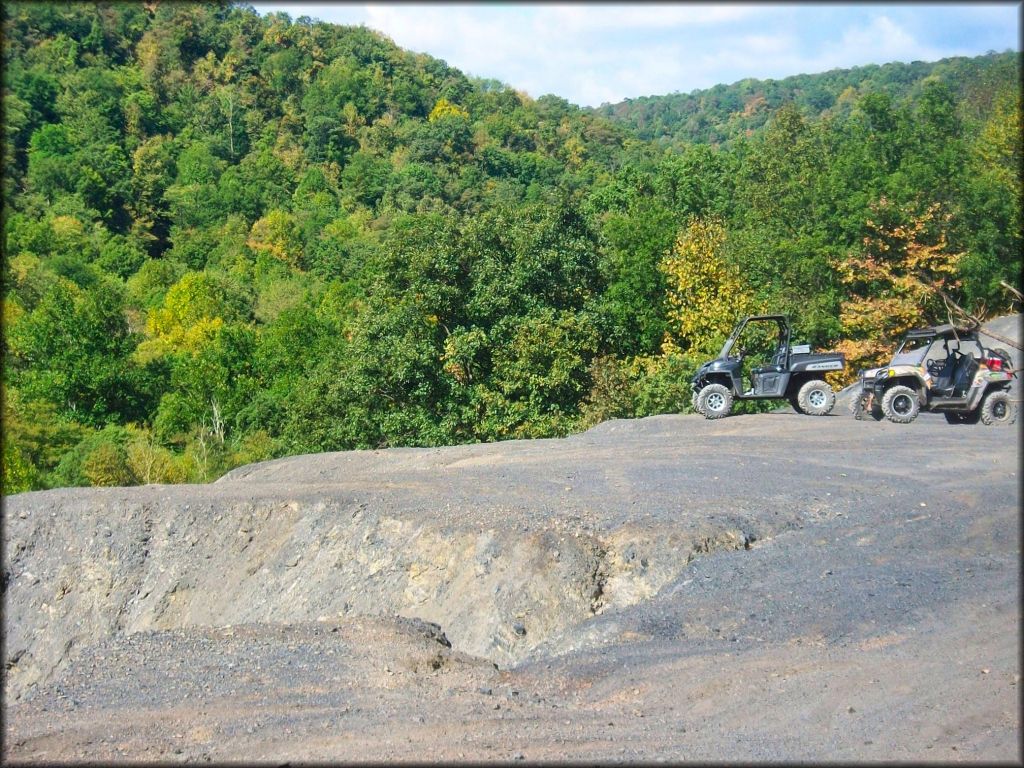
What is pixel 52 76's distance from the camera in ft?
265

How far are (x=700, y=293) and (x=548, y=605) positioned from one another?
72.3 ft

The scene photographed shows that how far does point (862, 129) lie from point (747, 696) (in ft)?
126

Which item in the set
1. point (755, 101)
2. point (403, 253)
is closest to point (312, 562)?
point (403, 253)

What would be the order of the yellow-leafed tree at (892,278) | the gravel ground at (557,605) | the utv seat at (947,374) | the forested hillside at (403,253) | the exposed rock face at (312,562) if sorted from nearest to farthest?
1. the gravel ground at (557,605)
2. the exposed rock face at (312,562)
3. the utv seat at (947,374)
4. the forested hillside at (403,253)
5. the yellow-leafed tree at (892,278)

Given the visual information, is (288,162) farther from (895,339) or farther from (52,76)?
(895,339)

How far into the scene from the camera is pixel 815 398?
20719 millimetres

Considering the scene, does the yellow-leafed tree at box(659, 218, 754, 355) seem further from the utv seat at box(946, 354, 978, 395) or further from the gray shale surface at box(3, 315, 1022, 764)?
the utv seat at box(946, 354, 978, 395)

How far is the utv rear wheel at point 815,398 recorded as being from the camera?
20688 millimetres

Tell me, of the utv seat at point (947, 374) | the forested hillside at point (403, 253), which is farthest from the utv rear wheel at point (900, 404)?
the forested hillside at point (403, 253)

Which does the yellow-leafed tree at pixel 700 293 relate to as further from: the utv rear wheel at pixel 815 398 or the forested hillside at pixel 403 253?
the utv rear wheel at pixel 815 398

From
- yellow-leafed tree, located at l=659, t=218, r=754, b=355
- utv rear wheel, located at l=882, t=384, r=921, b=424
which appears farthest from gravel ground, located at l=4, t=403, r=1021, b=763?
yellow-leafed tree, located at l=659, t=218, r=754, b=355

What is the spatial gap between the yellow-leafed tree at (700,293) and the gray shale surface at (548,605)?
1205cm

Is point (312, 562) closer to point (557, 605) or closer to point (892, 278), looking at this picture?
point (557, 605)

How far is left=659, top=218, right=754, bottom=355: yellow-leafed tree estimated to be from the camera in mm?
31430
